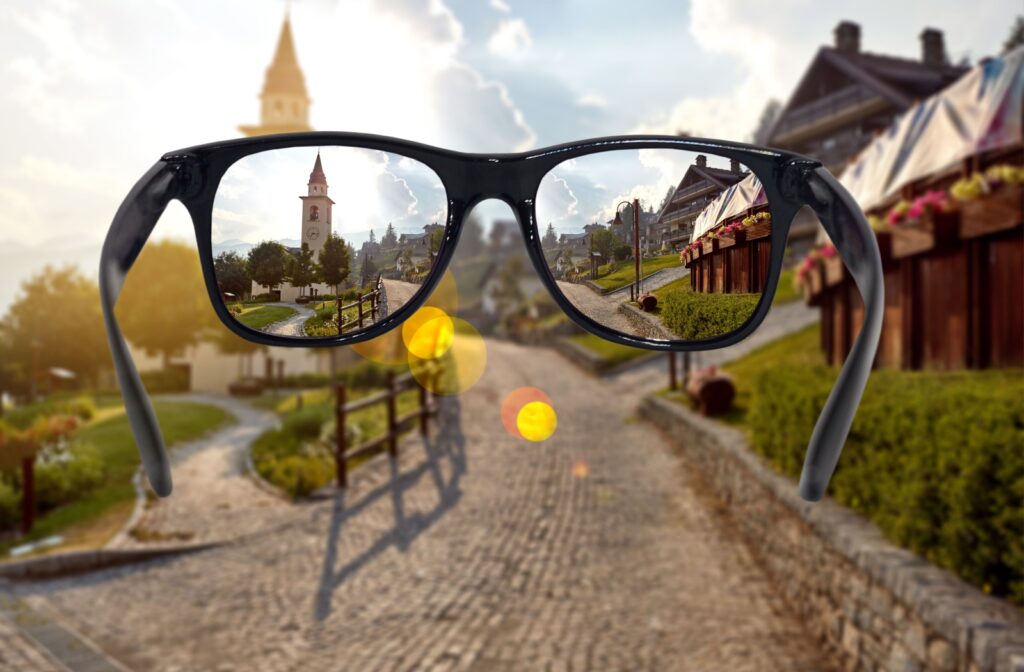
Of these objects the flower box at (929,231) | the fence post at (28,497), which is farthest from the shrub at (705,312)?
the fence post at (28,497)

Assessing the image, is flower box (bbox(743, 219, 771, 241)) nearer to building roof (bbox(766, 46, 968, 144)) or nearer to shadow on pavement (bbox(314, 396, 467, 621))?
shadow on pavement (bbox(314, 396, 467, 621))

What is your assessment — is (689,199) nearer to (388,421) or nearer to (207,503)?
(207,503)

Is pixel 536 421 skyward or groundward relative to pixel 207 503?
skyward

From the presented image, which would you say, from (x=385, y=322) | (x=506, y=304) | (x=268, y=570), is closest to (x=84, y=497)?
(x=268, y=570)

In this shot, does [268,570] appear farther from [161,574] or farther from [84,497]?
[84,497]

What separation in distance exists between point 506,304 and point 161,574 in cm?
2911

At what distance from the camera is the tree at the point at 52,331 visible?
22844 mm

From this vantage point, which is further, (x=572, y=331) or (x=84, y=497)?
(x=572, y=331)

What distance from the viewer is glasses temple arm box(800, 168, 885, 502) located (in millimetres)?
782

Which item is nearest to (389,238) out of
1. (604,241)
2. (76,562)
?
(604,241)

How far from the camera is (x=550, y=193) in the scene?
1050 mm

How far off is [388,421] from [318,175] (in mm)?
11462

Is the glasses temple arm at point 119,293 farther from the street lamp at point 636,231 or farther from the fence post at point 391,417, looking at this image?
the fence post at point 391,417

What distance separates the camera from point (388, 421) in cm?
1217
